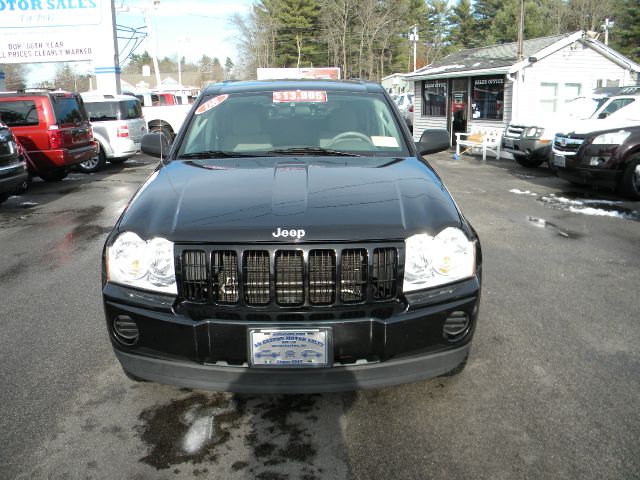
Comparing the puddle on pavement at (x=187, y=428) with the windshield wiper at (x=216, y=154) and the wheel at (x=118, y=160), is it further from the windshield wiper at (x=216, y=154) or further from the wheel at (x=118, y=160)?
the wheel at (x=118, y=160)

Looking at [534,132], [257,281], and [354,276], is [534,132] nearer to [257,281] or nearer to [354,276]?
[354,276]

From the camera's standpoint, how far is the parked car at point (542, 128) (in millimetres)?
14466

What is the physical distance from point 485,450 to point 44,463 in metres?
2.02

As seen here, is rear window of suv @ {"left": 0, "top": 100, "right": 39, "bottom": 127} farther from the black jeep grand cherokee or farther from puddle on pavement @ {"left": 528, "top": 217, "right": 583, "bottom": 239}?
the black jeep grand cherokee

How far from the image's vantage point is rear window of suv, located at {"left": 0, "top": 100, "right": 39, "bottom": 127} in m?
11.8

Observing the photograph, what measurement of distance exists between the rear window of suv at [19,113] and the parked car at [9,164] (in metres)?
2.21

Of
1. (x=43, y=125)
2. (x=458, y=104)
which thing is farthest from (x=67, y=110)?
(x=458, y=104)

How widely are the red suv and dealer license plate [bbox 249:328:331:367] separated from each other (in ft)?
35.4

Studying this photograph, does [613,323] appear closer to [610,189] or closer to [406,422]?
[406,422]

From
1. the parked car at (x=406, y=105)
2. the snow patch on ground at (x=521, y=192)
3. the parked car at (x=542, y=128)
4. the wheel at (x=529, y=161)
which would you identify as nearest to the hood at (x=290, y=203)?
the snow patch on ground at (x=521, y=192)

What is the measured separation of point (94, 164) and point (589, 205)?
11829mm

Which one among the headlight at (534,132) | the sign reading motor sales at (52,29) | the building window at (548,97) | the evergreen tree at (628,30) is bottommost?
the headlight at (534,132)

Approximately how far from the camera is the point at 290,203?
2928 mm

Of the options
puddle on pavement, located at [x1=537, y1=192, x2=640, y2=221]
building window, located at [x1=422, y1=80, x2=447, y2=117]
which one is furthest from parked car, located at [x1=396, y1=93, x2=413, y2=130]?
puddle on pavement, located at [x1=537, y1=192, x2=640, y2=221]
